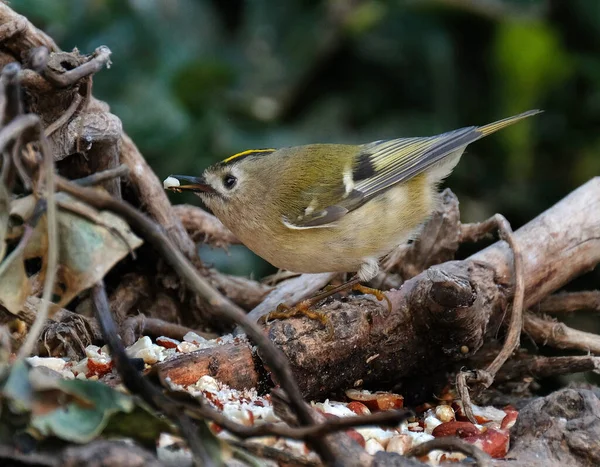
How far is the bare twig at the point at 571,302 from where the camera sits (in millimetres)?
2406

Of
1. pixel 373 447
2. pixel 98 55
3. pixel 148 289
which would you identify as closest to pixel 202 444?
pixel 373 447

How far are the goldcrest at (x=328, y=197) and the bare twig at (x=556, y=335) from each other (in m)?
0.42

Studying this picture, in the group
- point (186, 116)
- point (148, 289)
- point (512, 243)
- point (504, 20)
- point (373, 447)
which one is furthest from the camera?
point (504, 20)

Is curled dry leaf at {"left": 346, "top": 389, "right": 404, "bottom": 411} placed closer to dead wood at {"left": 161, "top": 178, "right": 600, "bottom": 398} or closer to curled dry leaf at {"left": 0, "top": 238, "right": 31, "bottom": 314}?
dead wood at {"left": 161, "top": 178, "right": 600, "bottom": 398}

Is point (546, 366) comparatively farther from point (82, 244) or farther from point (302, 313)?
point (82, 244)

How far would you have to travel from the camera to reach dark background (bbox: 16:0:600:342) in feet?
11.3

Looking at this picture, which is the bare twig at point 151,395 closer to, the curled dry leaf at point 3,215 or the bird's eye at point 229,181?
the curled dry leaf at point 3,215

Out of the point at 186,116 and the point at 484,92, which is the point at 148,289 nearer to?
the point at 186,116

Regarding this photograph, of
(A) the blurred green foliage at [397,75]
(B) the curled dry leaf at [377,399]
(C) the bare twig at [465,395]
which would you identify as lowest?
(C) the bare twig at [465,395]

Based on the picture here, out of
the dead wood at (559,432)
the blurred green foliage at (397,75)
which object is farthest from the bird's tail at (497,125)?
the dead wood at (559,432)

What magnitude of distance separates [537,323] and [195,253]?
1008 millimetres

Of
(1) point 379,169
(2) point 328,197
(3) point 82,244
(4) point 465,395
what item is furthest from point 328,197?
(3) point 82,244

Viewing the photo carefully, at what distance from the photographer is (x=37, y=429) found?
1.13 m

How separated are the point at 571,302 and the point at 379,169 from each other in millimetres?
695
